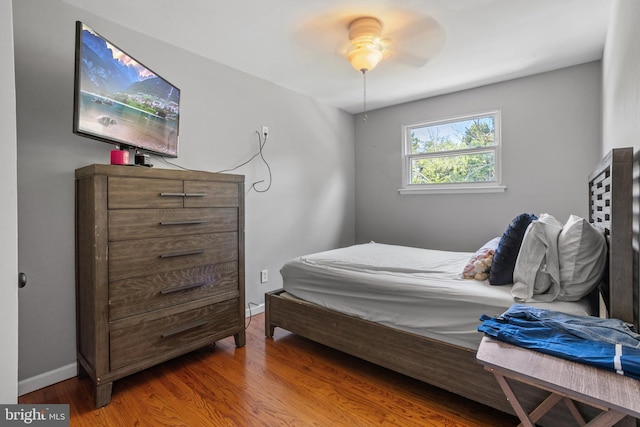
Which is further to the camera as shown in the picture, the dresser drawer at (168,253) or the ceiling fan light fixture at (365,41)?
the ceiling fan light fixture at (365,41)

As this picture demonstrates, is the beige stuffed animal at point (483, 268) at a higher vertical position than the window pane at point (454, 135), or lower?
lower

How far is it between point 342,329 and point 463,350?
0.78 metres

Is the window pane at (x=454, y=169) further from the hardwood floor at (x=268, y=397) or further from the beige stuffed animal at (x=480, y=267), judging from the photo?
the hardwood floor at (x=268, y=397)

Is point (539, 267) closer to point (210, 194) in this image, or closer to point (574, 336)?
point (574, 336)

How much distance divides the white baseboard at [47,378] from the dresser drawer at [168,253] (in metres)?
0.78

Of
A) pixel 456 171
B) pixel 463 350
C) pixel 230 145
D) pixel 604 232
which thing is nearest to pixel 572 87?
pixel 456 171

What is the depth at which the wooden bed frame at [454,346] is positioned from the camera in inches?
48.3

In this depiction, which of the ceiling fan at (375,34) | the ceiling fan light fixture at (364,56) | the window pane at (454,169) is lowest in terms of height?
the window pane at (454,169)

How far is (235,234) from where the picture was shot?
2309 millimetres

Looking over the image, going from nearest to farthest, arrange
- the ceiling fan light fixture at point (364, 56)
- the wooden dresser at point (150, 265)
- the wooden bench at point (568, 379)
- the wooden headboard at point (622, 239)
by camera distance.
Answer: the wooden bench at point (568, 379)
the wooden headboard at point (622, 239)
the wooden dresser at point (150, 265)
the ceiling fan light fixture at point (364, 56)

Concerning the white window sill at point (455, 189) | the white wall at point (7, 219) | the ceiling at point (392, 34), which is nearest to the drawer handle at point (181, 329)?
the white wall at point (7, 219)

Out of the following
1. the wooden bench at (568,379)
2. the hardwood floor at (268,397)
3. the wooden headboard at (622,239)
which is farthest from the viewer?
the hardwood floor at (268,397)

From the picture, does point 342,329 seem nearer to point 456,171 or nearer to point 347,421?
point 347,421

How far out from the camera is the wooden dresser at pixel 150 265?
1687 mm
